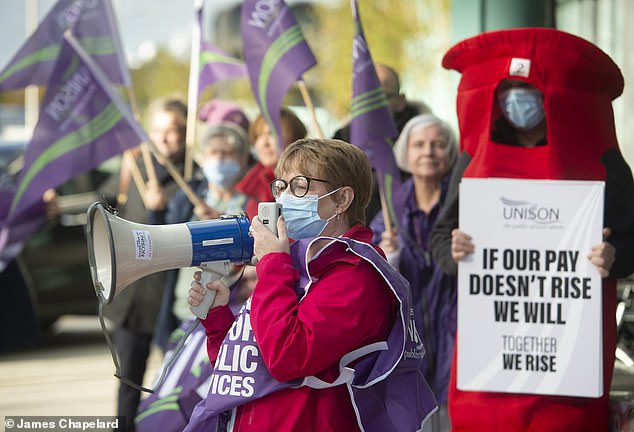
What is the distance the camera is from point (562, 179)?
4336mm

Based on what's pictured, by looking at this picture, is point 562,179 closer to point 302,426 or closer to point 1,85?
point 302,426

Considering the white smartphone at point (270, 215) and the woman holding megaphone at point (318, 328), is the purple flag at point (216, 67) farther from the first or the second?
the white smartphone at point (270, 215)

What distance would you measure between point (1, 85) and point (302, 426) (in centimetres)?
480

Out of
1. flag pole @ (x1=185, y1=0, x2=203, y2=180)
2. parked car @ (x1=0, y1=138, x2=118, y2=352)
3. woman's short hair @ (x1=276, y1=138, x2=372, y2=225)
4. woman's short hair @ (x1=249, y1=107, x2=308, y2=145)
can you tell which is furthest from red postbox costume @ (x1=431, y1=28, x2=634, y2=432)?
parked car @ (x1=0, y1=138, x2=118, y2=352)

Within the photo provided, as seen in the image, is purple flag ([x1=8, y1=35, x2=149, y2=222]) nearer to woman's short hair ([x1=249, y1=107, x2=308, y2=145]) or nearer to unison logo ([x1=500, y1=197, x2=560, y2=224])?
woman's short hair ([x1=249, y1=107, x2=308, y2=145])

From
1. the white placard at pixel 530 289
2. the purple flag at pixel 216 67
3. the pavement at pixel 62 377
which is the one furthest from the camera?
the pavement at pixel 62 377

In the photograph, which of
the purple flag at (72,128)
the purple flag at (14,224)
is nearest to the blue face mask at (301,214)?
the purple flag at (72,128)

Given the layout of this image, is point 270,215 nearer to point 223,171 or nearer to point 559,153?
point 559,153

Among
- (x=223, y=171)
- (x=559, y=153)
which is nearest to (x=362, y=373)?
(x=559, y=153)

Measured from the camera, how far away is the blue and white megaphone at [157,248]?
317 cm

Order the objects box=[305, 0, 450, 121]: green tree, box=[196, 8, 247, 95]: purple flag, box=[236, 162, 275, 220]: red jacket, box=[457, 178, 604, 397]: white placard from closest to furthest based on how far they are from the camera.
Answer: box=[457, 178, 604, 397]: white placard
box=[236, 162, 275, 220]: red jacket
box=[196, 8, 247, 95]: purple flag
box=[305, 0, 450, 121]: green tree

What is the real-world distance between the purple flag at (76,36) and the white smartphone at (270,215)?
4017mm

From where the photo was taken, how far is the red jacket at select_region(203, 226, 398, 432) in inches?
119

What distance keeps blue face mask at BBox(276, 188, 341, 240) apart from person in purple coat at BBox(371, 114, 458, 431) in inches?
80.1
